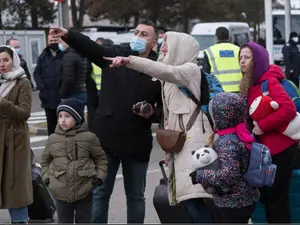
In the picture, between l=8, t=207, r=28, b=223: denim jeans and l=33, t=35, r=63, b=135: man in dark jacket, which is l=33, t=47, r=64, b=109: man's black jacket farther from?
l=8, t=207, r=28, b=223: denim jeans

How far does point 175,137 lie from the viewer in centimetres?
509

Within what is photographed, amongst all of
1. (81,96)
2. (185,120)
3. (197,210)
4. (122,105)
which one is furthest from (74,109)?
(81,96)

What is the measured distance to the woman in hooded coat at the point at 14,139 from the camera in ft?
19.9

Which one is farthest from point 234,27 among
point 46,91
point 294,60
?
point 46,91

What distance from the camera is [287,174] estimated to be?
550 centimetres

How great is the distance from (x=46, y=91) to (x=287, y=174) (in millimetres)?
5335

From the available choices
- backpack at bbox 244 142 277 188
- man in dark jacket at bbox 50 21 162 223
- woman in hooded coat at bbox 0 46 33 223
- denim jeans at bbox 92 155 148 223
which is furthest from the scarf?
backpack at bbox 244 142 277 188

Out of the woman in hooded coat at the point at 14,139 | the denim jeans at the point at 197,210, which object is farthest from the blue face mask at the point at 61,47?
the denim jeans at the point at 197,210

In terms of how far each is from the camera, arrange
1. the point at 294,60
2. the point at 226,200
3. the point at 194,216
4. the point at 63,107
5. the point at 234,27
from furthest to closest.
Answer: the point at 234,27
the point at 294,60
the point at 63,107
the point at 194,216
the point at 226,200

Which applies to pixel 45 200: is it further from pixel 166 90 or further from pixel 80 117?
pixel 166 90

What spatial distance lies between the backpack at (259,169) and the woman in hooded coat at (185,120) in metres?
0.53

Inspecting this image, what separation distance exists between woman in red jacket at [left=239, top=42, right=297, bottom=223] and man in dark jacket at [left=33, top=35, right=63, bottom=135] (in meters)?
4.75

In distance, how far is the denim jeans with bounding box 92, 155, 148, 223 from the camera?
227 inches

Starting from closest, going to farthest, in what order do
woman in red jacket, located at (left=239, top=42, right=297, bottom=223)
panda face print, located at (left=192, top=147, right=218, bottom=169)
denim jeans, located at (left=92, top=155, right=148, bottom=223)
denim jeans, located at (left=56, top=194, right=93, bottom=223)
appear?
panda face print, located at (left=192, top=147, right=218, bottom=169) → woman in red jacket, located at (left=239, top=42, right=297, bottom=223) → denim jeans, located at (left=56, top=194, right=93, bottom=223) → denim jeans, located at (left=92, top=155, right=148, bottom=223)
